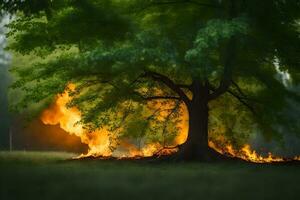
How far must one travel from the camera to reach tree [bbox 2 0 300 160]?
2161 cm

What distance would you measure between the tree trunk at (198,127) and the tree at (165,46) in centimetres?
5

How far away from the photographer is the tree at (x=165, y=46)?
21.6 metres

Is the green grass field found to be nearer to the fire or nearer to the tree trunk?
the tree trunk

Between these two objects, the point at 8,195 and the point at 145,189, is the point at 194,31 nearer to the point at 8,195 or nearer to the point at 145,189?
the point at 145,189

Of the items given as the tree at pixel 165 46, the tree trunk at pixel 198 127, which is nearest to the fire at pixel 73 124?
the tree trunk at pixel 198 127

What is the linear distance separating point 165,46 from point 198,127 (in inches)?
264

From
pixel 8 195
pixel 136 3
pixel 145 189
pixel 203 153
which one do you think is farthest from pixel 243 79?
pixel 8 195

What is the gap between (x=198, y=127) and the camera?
90.4ft

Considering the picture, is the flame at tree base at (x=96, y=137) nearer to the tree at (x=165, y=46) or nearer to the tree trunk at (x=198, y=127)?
the tree trunk at (x=198, y=127)

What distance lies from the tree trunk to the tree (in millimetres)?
50

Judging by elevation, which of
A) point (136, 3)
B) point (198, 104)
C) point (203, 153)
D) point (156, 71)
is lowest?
point (203, 153)

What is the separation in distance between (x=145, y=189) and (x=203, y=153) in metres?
14.2

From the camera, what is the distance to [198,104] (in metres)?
27.8

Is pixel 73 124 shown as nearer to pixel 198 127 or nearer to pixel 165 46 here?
pixel 198 127
